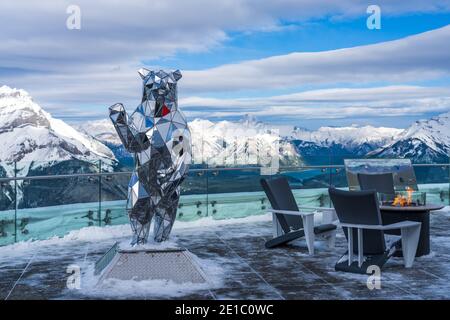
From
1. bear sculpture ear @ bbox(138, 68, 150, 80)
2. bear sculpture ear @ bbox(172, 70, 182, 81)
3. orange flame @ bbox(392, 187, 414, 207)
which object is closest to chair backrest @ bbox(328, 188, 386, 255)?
orange flame @ bbox(392, 187, 414, 207)

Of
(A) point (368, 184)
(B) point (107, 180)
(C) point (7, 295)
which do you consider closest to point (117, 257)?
(C) point (7, 295)

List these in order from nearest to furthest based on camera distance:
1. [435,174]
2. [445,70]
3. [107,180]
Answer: [107,180], [435,174], [445,70]

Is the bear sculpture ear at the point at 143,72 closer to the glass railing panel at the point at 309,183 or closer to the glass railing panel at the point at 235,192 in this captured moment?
the glass railing panel at the point at 235,192

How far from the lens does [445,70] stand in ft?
65.6

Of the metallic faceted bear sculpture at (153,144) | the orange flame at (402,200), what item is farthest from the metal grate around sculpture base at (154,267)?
the orange flame at (402,200)

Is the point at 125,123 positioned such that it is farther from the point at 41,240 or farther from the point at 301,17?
the point at 301,17

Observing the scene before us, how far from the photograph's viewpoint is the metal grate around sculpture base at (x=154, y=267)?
6496 mm

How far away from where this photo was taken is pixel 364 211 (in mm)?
6914

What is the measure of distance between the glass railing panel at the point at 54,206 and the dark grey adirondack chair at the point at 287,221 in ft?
9.91

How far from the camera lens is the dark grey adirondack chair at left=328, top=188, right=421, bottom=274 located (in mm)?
6859

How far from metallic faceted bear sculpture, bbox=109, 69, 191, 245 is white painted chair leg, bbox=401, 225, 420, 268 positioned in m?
2.70

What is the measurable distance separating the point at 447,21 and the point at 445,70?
13.5ft

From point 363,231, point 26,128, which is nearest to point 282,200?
point 363,231
